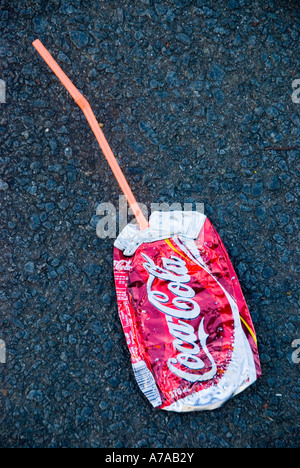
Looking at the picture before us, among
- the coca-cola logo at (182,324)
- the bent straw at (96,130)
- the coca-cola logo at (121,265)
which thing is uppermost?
the bent straw at (96,130)

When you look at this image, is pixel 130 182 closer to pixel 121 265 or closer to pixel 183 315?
pixel 121 265

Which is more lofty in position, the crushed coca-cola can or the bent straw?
the bent straw

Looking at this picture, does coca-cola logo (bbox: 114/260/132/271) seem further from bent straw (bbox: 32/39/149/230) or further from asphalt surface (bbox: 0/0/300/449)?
bent straw (bbox: 32/39/149/230)

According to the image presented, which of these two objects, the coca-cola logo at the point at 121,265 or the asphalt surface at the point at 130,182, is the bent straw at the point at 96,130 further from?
the coca-cola logo at the point at 121,265

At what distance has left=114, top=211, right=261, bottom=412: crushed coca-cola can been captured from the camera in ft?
4.89

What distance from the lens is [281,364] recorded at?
5.15 ft

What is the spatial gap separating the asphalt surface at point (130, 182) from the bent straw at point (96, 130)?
0.04 m

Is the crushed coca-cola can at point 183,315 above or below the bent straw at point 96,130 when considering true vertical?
below

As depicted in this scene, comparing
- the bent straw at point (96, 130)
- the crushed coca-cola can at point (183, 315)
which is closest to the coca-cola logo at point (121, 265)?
the crushed coca-cola can at point (183, 315)

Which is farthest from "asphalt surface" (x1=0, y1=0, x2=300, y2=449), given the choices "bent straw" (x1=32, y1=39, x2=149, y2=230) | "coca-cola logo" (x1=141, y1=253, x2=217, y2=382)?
"coca-cola logo" (x1=141, y1=253, x2=217, y2=382)

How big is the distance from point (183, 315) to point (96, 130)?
0.84 m

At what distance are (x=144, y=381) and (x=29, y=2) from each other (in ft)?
5.38

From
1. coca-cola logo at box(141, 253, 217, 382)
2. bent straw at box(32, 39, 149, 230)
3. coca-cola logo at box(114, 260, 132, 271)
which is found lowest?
coca-cola logo at box(141, 253, 217, 382)

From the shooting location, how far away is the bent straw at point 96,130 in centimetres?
156
